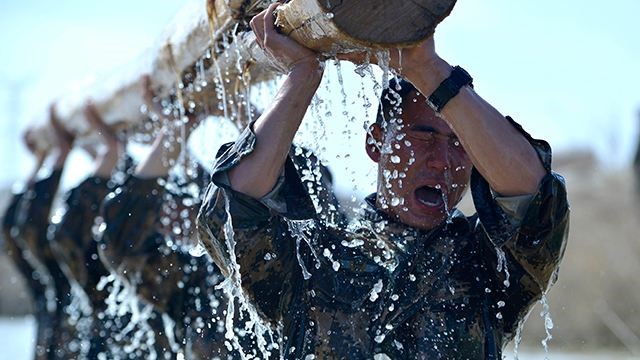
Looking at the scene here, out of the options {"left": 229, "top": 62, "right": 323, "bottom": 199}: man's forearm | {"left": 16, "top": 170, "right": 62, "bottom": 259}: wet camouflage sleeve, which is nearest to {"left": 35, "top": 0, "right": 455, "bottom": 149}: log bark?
{"left": 229, "top": 62, "right": 323, "bottom": 199}: man's forearm

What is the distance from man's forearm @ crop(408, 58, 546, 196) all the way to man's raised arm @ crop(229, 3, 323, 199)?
32 cm

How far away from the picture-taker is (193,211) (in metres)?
6.39

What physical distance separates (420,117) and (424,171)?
0.17 meters

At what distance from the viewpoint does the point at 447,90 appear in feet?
12.2

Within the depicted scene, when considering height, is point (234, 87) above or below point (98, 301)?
above

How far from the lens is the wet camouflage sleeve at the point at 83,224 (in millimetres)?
8148

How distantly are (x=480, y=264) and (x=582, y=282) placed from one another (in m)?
16.3

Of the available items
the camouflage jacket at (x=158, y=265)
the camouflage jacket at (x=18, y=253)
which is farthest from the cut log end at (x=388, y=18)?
the camouflage jacket at (x=18, y=253)

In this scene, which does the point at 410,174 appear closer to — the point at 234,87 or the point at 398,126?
the point at 398,126

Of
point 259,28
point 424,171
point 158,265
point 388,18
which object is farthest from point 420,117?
point 158,265

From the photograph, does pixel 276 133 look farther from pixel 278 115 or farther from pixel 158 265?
pixel 158 265

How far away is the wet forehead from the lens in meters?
4.14

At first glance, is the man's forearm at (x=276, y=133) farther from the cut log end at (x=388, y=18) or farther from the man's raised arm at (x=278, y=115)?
the cut log end at (x=388, y=18)

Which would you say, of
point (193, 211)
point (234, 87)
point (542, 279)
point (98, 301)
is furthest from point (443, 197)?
point (98, 301)
